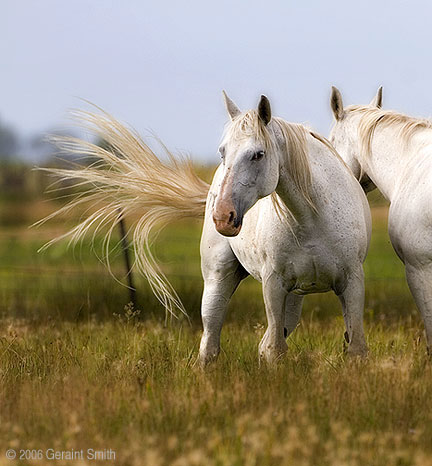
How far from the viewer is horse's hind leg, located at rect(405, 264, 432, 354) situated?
5641 millimetres

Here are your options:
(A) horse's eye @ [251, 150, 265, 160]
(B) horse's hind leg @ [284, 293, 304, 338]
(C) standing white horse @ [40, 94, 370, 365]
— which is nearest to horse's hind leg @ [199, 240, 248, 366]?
(C) standing white horse @ [40, 94, 370, 365]

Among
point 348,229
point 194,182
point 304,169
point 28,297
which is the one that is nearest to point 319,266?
point 348,229

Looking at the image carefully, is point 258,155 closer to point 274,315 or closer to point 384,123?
point 274,315

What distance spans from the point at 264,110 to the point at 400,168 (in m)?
1.78

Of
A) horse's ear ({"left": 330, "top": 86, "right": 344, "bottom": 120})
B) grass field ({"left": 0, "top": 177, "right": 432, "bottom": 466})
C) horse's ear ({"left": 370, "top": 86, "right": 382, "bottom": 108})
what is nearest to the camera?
grass field ({"left": 0, "top": 177, "right": 432, "bottom": 466})

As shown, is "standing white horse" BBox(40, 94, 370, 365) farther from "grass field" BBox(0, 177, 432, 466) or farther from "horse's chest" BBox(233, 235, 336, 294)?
"grass field" BBox(0, 177, 432, 466)

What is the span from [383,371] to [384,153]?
2.26 metres

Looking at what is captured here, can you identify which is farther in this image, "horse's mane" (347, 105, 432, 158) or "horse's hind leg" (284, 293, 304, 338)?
"horse's hind leg" (284, 293, 304, 338)

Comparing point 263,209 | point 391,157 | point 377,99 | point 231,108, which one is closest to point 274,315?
point 263,209

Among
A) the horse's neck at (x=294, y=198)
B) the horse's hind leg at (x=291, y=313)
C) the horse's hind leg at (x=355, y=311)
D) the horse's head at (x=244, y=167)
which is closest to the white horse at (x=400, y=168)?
the horse's hind leg at (x=355, y=311)

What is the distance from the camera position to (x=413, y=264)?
5.70 meters

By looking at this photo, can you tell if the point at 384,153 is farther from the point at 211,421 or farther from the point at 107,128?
the point at 211,421

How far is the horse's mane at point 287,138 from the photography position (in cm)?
479

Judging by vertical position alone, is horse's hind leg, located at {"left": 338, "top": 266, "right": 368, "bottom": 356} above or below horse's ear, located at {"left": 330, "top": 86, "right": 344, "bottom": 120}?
below
